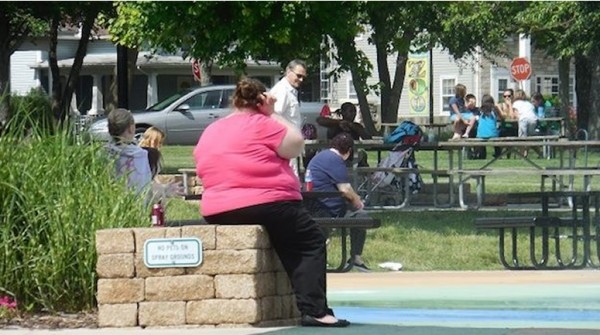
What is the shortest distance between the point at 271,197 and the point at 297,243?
0.33m

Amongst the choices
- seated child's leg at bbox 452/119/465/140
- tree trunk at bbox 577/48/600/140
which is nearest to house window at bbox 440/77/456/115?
tree trunk at bbox 577/48/600/140

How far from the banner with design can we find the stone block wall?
51.6 m

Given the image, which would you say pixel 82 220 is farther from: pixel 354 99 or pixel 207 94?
pixel 354 99

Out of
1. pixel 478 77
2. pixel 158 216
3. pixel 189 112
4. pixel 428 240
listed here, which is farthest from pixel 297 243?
pixel 478 77

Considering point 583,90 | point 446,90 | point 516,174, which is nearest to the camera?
point 516,174

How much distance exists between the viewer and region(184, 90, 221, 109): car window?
1426 inches

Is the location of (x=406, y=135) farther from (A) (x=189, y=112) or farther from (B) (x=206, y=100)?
(B) (x=206, y=100)

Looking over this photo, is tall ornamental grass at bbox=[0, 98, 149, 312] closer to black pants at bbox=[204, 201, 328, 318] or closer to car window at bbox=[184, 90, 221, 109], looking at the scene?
black pants at bbox=[204, 201, 328, 318]

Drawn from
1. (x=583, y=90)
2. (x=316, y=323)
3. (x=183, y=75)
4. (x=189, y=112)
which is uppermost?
(x=183, y=75)

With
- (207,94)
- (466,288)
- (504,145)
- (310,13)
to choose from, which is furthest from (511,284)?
(207,94)

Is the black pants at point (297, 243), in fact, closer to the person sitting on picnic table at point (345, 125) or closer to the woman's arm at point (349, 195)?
the woman's arm at point (349, 195)

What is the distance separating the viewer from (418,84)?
63.0 m

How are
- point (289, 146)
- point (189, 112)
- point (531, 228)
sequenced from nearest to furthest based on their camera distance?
point (289, 146) → point (531, 228) → point (189, 112)

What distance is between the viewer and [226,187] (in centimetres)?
908
